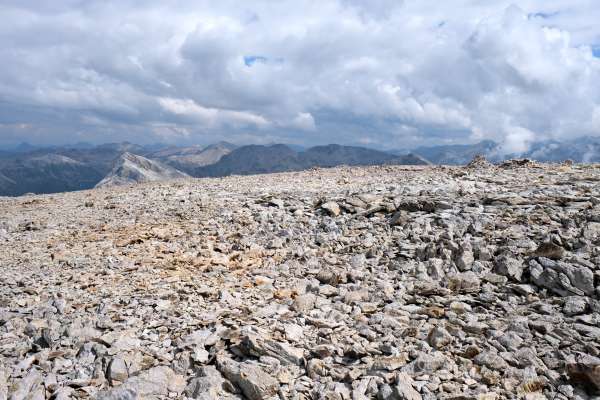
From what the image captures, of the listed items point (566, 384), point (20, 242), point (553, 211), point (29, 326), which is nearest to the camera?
point (566, 384)

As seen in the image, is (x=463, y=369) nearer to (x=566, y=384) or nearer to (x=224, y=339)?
(x=566, y=384)

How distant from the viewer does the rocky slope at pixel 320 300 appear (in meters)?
8.21

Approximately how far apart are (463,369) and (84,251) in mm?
13863

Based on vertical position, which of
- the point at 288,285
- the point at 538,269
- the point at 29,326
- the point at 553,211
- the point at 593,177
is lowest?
the point at 29,326

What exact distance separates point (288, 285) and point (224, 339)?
11.6 feet

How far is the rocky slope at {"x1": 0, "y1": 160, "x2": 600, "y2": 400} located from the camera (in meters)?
8.21

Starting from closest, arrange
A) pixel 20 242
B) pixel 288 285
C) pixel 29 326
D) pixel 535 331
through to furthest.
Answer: pixel 535 331 → pixel 29 326 → pixel 288 285 → pixel 20 242

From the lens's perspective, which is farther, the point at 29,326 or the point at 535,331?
the point at 29,326

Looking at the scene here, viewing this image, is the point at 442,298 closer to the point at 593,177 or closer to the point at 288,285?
the point at 288,285

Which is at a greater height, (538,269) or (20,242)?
(538,269)

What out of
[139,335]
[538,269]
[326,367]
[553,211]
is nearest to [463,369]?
[326,367]

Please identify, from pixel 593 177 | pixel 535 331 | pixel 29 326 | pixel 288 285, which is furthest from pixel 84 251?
pixel 593 177

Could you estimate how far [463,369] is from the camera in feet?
27.4

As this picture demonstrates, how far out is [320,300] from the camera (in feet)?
37.2
